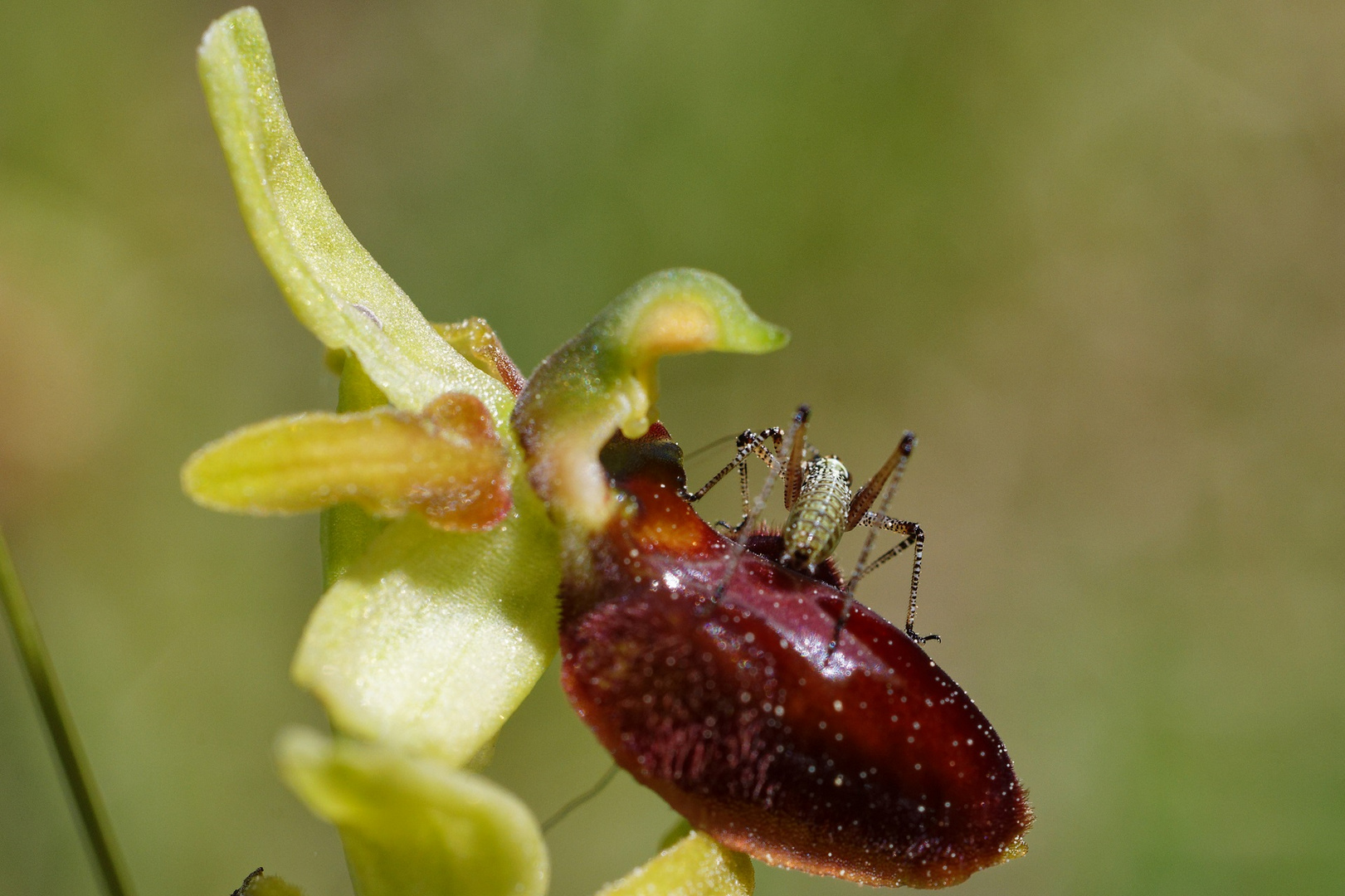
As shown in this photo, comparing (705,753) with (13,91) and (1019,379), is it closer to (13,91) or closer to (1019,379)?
(13,91)

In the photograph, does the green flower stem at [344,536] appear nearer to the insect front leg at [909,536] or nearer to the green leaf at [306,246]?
the green leaf at [306,246]

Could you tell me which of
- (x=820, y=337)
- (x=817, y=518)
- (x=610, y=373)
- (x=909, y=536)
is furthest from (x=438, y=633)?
(x=820, y=337)

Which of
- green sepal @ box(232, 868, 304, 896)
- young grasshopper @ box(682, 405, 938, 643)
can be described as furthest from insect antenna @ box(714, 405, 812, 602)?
green sepal @ box(232, 868, 304, 896)

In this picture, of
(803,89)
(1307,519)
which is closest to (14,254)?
(803,89)

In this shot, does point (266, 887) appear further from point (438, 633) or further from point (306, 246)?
point (306, 246)

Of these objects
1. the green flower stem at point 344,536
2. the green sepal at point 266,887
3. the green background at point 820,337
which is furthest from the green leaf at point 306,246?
Result: the green background at point 820,337
